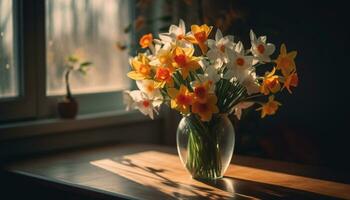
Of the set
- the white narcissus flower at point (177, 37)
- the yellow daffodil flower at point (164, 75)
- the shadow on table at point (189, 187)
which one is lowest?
the shadow on table at point (189, 187)

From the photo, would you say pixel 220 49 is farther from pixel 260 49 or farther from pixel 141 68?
pixel 141 68

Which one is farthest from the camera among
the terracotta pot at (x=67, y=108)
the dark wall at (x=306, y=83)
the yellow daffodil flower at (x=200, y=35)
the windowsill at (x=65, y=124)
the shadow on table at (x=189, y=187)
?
the dark wall at (x=306, y=83)

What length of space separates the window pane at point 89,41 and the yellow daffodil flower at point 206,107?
40.6 inches

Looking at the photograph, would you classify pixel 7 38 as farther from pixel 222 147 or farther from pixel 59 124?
pixel 222 147

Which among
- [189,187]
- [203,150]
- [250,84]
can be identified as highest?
[250,84]

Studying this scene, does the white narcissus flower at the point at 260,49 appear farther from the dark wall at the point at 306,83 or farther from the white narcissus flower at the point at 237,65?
the dark wall at the point at 306,83

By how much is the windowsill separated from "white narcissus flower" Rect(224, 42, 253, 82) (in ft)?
3.13

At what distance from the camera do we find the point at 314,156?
296 cm

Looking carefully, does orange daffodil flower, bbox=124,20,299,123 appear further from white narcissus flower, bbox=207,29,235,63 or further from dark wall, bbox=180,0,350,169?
dark wall, bbox=180,0,350,169

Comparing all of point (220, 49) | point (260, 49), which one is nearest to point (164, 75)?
point (220, 49)

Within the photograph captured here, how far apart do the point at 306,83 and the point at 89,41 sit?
3.42ft

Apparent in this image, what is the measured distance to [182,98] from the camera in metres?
1.96

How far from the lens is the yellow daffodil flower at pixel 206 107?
1.96 m

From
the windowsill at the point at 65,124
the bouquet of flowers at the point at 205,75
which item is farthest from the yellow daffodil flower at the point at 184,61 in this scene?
the windowsill at the point at 65,124
